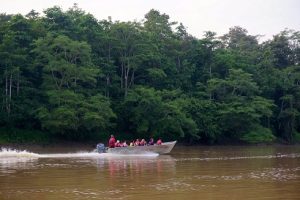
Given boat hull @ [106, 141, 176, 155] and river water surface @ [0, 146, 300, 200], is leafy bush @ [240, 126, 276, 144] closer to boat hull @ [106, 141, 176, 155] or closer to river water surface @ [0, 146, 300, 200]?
boat hull @ [106, 141, 176, 155]

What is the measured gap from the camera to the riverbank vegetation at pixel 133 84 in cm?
3931

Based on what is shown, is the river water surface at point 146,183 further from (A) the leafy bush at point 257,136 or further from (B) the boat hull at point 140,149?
(A) the leafy bush at point 257,136

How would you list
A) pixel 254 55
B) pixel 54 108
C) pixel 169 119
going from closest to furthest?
pixel 54 108 → pixel 169 119 → pixel 254 55

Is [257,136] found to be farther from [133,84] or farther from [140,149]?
[140,149]

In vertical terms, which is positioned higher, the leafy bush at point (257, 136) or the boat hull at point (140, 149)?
the leafy bush at point (257, 136)

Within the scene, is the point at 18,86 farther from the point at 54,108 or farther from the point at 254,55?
the point at 254,55

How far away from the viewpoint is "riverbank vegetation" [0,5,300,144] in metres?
39.3

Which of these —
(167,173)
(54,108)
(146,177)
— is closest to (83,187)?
(146,177)

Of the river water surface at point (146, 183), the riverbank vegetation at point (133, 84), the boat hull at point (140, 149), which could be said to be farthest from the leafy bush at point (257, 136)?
the river water surface at point (146, 183)

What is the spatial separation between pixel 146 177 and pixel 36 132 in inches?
1006

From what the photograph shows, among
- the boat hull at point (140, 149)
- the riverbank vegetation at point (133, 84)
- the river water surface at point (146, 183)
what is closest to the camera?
the river water surface at point (146, 183)

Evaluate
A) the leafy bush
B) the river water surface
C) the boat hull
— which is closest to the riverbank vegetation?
the leafy bush

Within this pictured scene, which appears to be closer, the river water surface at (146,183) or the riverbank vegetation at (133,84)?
the river water surface at (146,183)

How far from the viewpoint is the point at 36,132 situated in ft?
133
